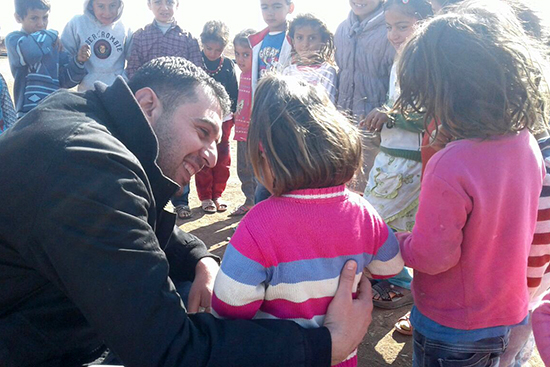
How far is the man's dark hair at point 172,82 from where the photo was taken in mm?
1999

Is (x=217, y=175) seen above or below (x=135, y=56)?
below

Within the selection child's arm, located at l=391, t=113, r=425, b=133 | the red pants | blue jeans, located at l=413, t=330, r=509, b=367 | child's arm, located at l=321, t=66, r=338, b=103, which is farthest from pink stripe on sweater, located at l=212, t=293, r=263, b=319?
the red pants

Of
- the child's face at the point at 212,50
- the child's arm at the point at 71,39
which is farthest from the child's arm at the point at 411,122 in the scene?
the child's arm at the point at 71,39

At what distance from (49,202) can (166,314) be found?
0.43m

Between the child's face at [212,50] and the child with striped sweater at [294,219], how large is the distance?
178 inches

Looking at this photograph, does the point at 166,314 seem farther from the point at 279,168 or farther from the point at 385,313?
the point at 385,313

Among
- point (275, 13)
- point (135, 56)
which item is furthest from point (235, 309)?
point (135, 56)

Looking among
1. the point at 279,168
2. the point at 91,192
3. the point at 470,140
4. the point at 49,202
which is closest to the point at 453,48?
the point at 470,140

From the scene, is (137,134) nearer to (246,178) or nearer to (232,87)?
(246,178)

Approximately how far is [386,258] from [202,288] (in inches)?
30.7

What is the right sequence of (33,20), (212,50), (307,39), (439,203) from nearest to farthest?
(439,203)
(307,39)
(33,20)
(212,50)

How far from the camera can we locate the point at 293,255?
156 cm

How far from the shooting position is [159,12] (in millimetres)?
5660

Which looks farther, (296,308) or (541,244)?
(541,244)
